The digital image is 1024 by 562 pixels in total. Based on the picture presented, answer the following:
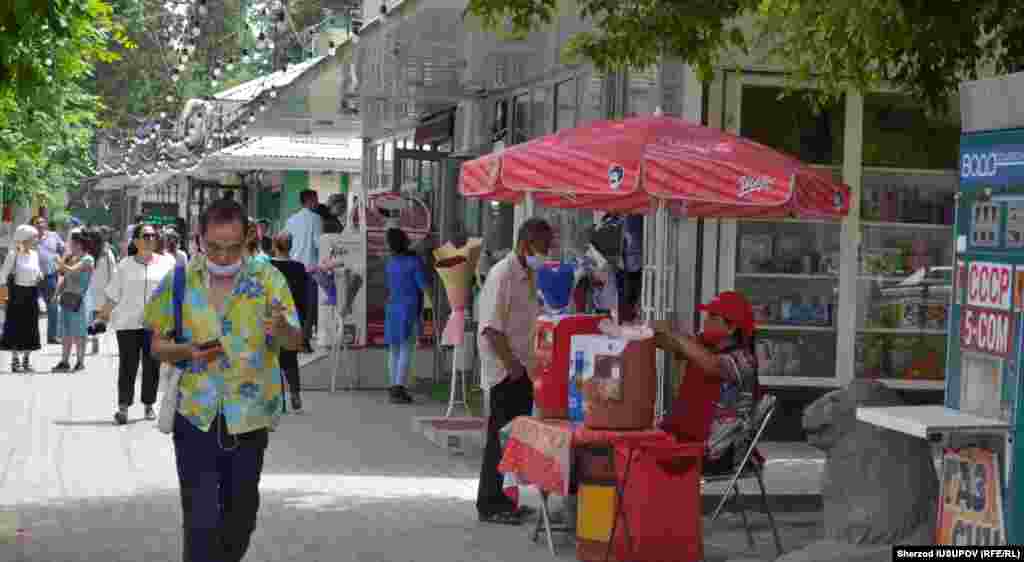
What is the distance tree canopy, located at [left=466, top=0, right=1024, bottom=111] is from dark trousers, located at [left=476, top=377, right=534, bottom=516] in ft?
8.46

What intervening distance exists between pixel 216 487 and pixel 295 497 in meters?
4.45

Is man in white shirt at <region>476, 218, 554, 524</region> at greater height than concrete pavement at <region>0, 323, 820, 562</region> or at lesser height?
greater

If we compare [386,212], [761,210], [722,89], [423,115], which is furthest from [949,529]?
[423,115]

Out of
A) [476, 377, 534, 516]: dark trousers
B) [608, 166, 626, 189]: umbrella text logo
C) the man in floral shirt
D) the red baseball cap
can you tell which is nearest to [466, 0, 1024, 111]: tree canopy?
[608, 166, 626, 189]: umbrella text logo

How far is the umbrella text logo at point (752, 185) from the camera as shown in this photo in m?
10.6

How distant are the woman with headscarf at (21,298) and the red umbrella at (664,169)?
39.1ft

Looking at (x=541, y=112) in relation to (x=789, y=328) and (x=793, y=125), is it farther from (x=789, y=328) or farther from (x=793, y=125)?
(x=789, y=328)

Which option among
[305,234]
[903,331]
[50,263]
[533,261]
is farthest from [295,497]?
[50,263]

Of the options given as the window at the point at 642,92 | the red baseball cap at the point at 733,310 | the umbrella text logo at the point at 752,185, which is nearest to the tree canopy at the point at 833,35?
the umbrella text logo at the point at 752,185

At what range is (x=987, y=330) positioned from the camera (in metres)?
7.23

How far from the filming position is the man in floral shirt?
7688 mm

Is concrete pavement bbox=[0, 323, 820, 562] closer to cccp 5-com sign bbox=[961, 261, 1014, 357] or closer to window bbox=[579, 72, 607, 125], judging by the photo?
cccp 5-com sign bbox=[961, 261, 1014, 357]

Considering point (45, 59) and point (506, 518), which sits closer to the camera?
point (506, 518)

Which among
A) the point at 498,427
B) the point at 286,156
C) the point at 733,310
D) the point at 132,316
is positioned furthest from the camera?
the point at 286,156
